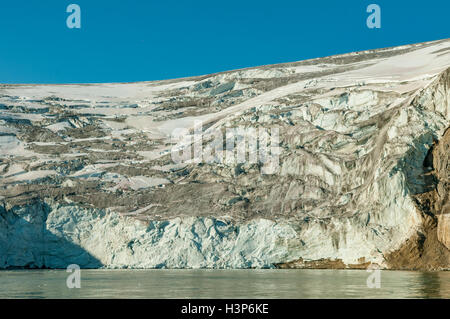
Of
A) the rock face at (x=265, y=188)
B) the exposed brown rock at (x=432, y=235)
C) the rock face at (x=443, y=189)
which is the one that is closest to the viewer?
the exposed brown rock at (x=432, y=235)

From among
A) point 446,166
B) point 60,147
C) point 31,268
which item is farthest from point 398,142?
point 60,147

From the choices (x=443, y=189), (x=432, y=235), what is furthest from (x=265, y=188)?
(x=432, y=235)

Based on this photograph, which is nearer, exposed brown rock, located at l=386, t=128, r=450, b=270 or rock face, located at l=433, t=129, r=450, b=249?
exposed brown rock, located at l=386, t=128, r=450, b=270

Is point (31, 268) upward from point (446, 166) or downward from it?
downward

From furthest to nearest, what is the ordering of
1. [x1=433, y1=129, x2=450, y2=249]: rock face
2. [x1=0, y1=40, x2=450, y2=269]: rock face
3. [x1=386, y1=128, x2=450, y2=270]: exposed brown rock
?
[x1=0, y1=40, x2=450, y2=269]: rock face → [x1=433, y1=129, x2=450, y2=249]: rock face → [x1=386, y1=128, x2=450, y2=270]: exposed brown rock

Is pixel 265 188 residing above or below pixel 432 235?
above

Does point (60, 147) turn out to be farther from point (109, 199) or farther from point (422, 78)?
point (422, 78)

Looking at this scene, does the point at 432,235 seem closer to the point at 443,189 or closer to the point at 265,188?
the point at 443,189
